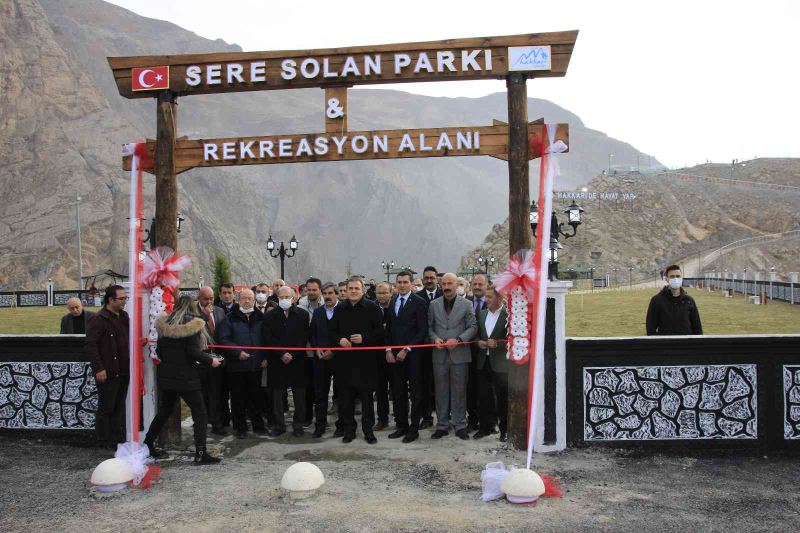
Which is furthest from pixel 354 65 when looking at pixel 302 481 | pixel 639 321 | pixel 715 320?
pixel 715 320

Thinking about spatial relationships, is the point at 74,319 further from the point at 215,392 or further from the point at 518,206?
the point at 518,206

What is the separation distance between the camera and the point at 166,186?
7.34 meters

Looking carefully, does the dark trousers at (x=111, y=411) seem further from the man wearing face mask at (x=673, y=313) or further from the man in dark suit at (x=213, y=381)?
the man wearing face mask at (x=673, y=313)

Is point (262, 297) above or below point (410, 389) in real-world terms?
above

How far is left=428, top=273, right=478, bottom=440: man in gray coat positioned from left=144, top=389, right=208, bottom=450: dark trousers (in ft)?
8.21

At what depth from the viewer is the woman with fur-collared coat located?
6.38 meters

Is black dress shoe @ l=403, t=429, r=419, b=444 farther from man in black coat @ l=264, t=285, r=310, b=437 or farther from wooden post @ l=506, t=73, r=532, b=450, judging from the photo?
man in black coat @ l=264, t=285, r=310, b=437

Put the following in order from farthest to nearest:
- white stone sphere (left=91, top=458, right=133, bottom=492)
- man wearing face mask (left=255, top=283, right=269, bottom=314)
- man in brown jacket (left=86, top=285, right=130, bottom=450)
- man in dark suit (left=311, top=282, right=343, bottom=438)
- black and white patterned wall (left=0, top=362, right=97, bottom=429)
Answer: man wearing face mask (left=255, top=283, right=269, bottom=314) → man in dark suit (left=311, top=282, right=343, bottom=438) → black and white patterned wall (left=0, top=362, right=97, bottom=429) → man in brown jacket (left=86, top=285, right=130, bottom=450) → white stone sphere (left=91, top=458, right=133, bottom=492)

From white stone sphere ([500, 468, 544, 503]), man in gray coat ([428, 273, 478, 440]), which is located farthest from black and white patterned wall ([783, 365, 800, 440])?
man in gray coat ([428, 273, 478, 440])

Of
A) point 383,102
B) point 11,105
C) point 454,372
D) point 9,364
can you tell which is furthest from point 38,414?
point 383,102

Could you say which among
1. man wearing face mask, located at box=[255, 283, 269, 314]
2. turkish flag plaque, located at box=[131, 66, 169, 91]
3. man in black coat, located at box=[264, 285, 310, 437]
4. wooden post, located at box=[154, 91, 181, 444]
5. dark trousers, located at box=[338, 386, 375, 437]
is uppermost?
turkish flag plaque, located at box=[131, 66, 169, 91]

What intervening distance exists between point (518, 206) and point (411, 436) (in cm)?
278

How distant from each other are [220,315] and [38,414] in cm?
220

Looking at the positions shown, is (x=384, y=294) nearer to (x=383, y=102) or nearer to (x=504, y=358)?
(x=504, y=358)
